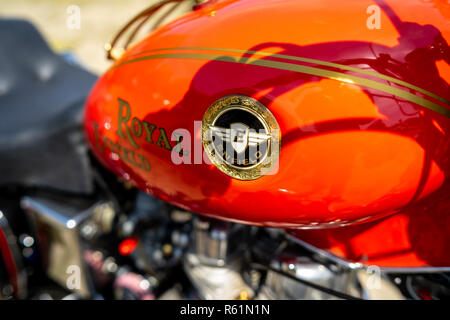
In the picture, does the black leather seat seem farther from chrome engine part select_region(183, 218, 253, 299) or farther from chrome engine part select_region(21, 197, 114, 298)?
chrome engine part select_region(183, 218, 253, 299)

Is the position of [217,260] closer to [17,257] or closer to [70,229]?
[70,229]

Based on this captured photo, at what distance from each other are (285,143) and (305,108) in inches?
2.8

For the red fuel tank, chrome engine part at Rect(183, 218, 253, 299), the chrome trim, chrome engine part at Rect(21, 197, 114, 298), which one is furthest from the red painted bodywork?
the chrome trim

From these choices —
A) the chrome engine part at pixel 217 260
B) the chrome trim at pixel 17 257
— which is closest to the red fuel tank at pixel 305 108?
the chrome engine part at pixel 217 260

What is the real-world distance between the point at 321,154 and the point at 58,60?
140cm

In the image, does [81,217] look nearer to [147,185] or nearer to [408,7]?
[147,185]

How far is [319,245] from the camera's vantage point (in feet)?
3.01

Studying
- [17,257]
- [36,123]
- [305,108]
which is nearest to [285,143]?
[305,108]

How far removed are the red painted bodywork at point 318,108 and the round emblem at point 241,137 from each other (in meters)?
0.02

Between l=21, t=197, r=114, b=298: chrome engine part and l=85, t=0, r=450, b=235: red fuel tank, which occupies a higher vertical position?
l=85, t=0, r=450, b=235: red fuel tank

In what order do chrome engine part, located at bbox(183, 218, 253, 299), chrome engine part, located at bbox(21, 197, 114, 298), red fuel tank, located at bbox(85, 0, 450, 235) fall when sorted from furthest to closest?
1. chrome engine part, located at bbox(21, 197, 114, 298)
2. chrome engine part, located at bbox(183, 218, 253, 299)
3. red fuel tank, located at bbox(85, 0, 450, 235)

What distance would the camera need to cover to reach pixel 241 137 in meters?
0.67

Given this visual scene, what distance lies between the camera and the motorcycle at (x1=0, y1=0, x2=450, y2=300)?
62 centimetres

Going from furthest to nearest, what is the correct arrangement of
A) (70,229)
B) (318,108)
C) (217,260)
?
(70,229) < (217,260) < (318,108)
